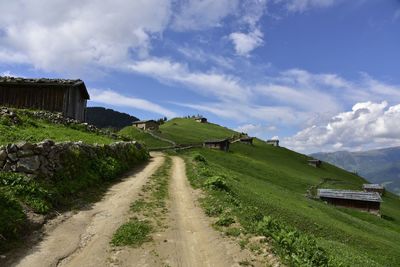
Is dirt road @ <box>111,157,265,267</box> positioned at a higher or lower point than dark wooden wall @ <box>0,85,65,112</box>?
lower

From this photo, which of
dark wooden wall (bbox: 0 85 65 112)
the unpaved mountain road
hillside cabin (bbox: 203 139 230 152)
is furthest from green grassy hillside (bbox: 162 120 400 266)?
hillside cabin (bbox: 203 139 230 152)

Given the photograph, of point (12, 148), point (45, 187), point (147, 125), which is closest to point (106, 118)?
point (147, 125)

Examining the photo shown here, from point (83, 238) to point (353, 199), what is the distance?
79.1m

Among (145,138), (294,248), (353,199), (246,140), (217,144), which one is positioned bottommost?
(353,199)

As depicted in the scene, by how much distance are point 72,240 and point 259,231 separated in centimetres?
789

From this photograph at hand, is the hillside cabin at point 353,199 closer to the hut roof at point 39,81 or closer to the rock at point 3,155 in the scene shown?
the hut roof at point 39,81

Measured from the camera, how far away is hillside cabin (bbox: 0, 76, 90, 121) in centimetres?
5044

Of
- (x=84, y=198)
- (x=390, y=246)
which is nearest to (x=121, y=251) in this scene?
(x=84, y=198)

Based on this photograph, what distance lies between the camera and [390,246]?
38.5 meters

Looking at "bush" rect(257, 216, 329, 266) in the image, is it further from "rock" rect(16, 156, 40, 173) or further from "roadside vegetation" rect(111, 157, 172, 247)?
"rock" rect(16, 156, 40, 173)

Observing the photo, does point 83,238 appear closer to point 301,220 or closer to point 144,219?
point 144,219

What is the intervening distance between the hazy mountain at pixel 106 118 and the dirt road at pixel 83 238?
6142 inches

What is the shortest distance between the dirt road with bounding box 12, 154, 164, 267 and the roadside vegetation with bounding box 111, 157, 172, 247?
43cm

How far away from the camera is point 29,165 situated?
19.8 meters
